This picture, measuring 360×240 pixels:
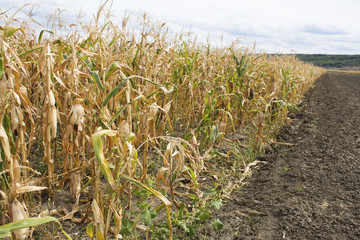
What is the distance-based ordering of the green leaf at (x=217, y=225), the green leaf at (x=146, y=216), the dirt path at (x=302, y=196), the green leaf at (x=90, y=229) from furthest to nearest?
the dirt path at (x=302, y=196) < the green leaf at (x=217, y=225) < the green leaf at (x=146, y=216) < the green leaf at (x=90, y=229)

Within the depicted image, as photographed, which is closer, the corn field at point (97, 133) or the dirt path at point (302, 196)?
the corn field at point (97, 133)

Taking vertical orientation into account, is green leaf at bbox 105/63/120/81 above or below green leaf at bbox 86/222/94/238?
above

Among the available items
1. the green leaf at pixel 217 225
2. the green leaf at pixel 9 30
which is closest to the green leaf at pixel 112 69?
the green leaf at pixel 9 30

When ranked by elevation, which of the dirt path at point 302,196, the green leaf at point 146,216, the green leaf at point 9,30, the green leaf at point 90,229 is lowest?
the dirt path at point 302,196

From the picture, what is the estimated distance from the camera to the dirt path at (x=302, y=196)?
200 centimetres

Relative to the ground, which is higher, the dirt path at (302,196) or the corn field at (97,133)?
the corn field at (97,133)

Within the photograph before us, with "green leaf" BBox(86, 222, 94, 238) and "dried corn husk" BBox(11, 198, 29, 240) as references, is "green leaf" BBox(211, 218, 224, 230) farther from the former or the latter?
"dried corn husk" BBox(11, 198, 29, 240)

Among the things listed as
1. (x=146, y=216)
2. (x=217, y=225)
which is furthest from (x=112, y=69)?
(x=217, y=225)

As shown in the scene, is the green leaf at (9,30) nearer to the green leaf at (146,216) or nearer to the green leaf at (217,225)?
the green leaf at (146,216)

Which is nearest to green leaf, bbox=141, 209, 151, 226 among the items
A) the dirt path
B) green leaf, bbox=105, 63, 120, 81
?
the dirt path

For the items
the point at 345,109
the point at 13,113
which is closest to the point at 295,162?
the point at 13,113

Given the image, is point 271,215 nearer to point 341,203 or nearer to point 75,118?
point 341,203

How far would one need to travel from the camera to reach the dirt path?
2.00m

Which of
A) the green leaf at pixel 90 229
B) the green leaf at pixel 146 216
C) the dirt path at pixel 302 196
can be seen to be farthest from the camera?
the dirt path at pixel 302 196
